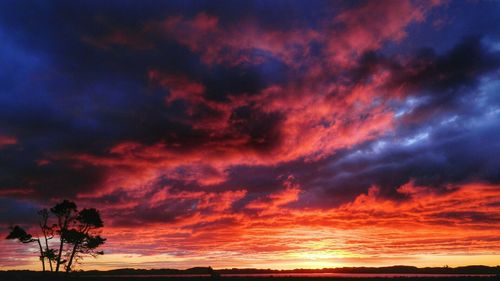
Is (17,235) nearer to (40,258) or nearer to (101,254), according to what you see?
(40,258)

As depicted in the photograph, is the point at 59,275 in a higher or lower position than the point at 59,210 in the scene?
lower

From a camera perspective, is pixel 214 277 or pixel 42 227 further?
pixel 214 277

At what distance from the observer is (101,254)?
2788 inches

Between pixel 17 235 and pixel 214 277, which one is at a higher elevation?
pixel 17 235

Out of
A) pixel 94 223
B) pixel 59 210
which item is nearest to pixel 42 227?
pixel 59 210

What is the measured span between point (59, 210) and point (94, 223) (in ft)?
21.2

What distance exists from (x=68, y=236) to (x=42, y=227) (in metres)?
4.82

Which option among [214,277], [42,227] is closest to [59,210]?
[42,227]

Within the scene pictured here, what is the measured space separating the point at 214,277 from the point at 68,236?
2883 cm

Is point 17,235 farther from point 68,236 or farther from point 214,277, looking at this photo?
point 214,277

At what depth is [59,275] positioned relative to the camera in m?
70.4

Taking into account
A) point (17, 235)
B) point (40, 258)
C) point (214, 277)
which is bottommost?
point (214, 277)

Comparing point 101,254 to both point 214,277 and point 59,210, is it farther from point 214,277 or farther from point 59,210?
point 214,277

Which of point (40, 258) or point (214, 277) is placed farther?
point (214, 277)
